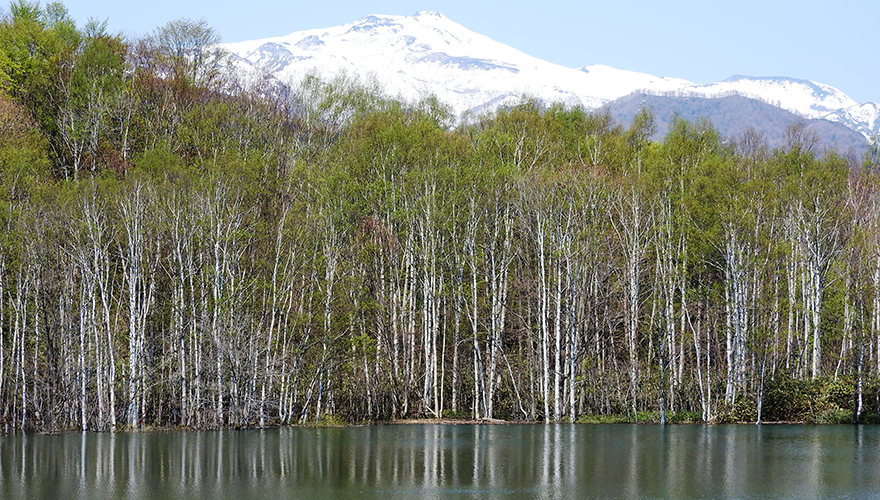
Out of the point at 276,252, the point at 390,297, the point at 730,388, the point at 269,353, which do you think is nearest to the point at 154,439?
the point at 269,353

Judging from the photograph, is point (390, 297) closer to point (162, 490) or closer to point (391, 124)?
point (391, 124)

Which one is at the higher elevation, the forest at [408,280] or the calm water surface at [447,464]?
the forest at [408,280]

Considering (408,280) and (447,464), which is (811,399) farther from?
(447,464)

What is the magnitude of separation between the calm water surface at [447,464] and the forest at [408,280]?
4.54 metres

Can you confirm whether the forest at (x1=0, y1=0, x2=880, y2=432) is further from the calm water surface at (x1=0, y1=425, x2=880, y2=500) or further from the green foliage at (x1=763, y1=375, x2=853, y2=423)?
the calm water surface at (x1=0, y1=425, x2=880, y2=500)

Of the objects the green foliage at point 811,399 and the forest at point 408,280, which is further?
the green foliage at point 811,399

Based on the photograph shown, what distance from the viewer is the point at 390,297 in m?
52.0

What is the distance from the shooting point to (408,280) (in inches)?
2028

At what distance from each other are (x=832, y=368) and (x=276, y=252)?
31.8 m

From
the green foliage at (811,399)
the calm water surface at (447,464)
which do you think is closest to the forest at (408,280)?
the green foliage at (811,399)

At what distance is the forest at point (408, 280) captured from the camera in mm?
43375

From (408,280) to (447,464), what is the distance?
21706mm

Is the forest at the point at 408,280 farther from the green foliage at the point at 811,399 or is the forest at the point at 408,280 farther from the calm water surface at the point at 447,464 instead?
the calm water surface at the point at 447,464

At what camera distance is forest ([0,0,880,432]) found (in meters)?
43.4
